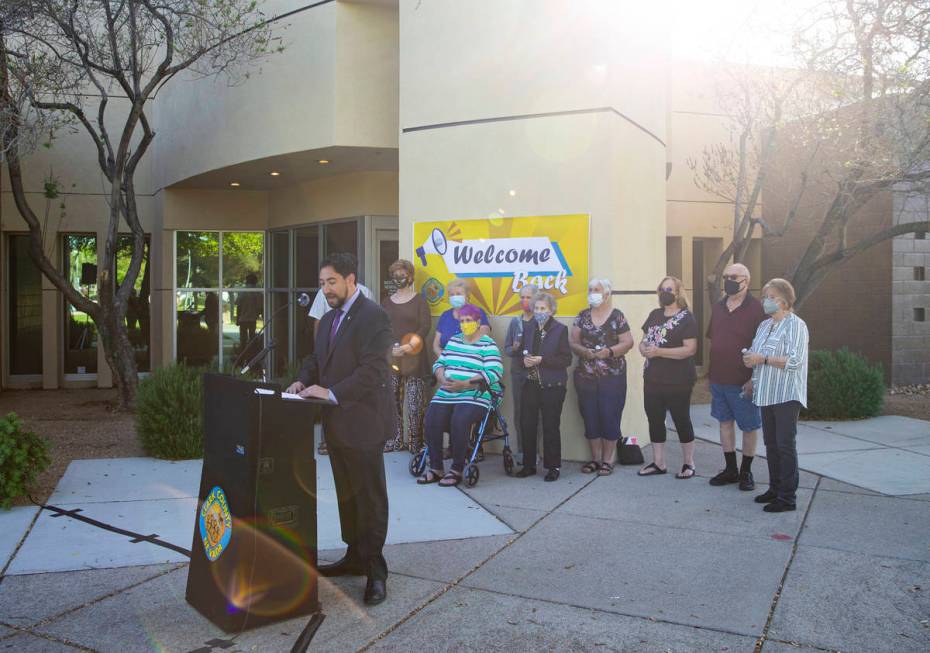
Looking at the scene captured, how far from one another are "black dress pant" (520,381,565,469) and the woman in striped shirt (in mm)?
317

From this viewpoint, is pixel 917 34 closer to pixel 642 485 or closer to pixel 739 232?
pixel 739 232

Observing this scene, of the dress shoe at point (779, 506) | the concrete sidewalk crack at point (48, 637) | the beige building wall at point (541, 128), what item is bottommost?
the concrete sidewalk crack at point (48, 637)

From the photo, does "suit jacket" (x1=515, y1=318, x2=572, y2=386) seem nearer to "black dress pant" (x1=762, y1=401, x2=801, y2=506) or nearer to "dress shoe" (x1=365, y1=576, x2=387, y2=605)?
"black dress pant" (x1=762, y1=401, x2=801, y2=506)

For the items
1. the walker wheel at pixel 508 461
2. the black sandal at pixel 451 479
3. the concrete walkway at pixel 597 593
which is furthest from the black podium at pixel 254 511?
the walker wheel at pixel 508 461

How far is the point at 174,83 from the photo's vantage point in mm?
14398

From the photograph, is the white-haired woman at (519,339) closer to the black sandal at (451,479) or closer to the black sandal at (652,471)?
the black sandal at (451,479)

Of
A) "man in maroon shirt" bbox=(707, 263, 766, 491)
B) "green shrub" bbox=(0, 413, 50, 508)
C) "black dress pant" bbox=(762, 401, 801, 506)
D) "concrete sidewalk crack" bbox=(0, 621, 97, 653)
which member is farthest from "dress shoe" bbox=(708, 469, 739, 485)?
"green shrub" bbox=(0, 413, 50, 508)

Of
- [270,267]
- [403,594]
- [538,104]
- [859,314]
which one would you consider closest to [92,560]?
[403,594]

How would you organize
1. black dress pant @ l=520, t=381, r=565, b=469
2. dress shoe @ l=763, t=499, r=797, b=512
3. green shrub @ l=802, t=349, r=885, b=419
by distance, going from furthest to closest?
green shrub @ l=802, t=349, r=885, b=419
black dress pant @ l=520, t=381, r=565, b=469
dress shoe @ l=763, t=499, r=797, b=512

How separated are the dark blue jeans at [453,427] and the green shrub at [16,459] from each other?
3.27m

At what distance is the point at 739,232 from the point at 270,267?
8306 mm

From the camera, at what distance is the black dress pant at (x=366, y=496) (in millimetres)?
4824

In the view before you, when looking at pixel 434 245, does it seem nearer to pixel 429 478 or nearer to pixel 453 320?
pixel 453 320

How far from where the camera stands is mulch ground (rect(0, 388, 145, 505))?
861cm
